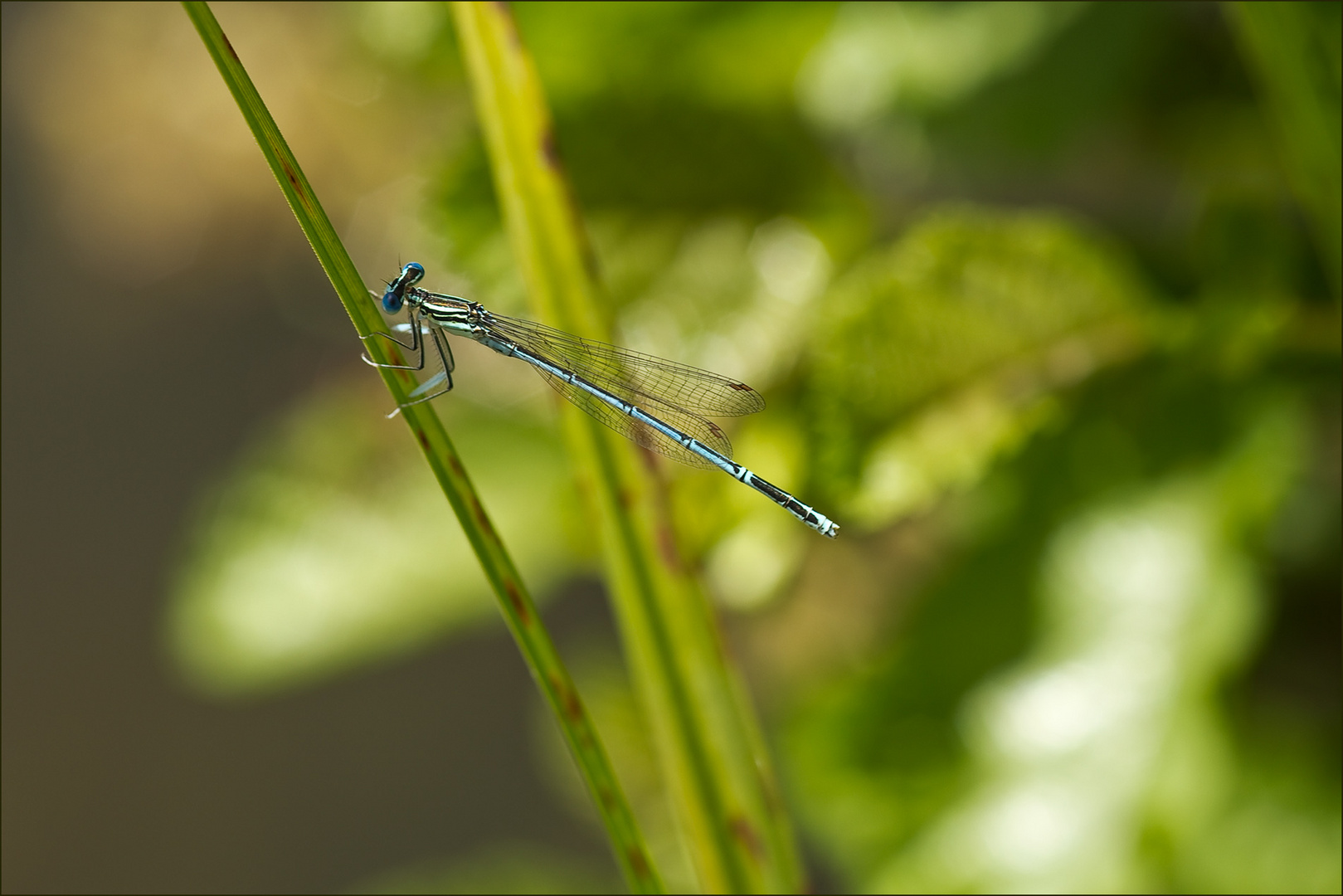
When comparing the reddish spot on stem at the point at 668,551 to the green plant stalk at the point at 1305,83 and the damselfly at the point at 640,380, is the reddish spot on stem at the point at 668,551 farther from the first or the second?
the green plant stalk at the point at 1305,83

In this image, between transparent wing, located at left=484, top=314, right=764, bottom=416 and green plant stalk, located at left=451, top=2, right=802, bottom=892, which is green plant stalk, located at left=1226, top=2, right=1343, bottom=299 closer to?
green plant stalk, located at left=451, top=2, right=802, bottom=892

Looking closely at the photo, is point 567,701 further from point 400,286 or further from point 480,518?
point 400,286

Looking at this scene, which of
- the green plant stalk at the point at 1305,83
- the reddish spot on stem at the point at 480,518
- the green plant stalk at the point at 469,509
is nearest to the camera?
the green plant stalk at the point at 469,509

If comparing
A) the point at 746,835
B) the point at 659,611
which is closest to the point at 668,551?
the point at 659,611

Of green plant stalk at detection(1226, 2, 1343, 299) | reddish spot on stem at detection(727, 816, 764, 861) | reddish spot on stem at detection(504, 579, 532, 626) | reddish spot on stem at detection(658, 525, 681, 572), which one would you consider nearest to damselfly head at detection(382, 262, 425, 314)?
reddish spot on stem at detection(658, 525, 681, 572)

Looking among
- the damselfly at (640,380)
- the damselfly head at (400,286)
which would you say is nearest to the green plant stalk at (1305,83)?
the damselfly at (640,380)

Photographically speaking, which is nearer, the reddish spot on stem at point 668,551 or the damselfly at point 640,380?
the reddish spot on stem at point 668,551

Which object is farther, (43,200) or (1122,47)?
(43,200)

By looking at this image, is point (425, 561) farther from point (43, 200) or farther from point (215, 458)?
point (43, 200)

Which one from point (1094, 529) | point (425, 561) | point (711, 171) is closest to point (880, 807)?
point (1094, 529)
